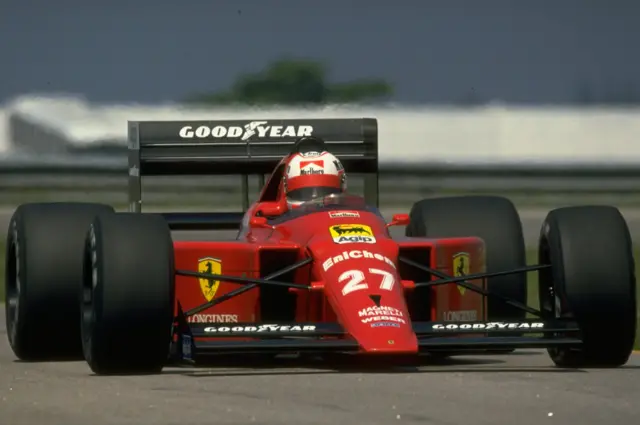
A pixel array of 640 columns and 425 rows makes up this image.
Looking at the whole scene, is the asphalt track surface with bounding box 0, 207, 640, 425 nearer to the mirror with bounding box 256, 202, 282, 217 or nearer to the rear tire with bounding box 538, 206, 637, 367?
the rear tire with bounding box 538, 206, 637, 367

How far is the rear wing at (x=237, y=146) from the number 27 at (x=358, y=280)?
347cm

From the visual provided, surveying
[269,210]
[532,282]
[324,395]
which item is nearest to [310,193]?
[269,210]

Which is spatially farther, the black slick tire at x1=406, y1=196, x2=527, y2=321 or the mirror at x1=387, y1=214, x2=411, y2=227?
the black slick tire at x1=406, y1=196, x2=527, y2=321

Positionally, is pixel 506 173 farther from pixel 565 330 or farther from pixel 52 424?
pixel 52 424

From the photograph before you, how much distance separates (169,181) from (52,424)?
22.1m

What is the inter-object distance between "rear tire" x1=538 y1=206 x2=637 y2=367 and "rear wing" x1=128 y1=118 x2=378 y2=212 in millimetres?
3132

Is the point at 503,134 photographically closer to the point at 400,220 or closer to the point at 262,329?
the point at 400,220

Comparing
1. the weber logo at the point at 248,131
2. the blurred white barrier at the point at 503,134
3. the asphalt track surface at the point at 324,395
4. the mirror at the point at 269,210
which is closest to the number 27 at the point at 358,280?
the asphalt track surface at the point at 324,395

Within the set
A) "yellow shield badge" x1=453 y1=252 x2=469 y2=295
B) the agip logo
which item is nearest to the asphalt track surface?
"yellow shield badge" x1=453 y1=252 x2=469 y2=295

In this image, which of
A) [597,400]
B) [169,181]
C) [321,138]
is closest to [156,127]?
[321,138]

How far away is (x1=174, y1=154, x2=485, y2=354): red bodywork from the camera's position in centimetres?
946

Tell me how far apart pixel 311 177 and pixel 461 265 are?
3.87 feet

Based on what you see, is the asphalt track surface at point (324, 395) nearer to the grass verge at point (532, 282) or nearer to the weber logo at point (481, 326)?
the weber logo at point (481, 326)

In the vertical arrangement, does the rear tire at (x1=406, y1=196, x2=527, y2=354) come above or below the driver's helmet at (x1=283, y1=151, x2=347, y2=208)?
below
